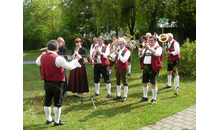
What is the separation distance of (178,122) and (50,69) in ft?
11.2

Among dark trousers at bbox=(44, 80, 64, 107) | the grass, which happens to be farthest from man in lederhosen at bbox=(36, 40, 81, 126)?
the grass

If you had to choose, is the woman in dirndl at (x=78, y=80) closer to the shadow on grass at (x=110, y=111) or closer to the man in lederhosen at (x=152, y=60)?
the shadow on grass at (x=110, y=111)

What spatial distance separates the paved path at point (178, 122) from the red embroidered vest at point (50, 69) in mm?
2408

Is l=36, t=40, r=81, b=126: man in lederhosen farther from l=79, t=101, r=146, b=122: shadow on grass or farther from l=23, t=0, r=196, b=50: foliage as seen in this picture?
l=23, t=0, r=196, b=50: foliage

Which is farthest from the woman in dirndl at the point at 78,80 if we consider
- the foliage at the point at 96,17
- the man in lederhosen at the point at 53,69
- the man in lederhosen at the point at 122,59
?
the foliage at the point at 96,17

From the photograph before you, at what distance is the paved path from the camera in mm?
4733

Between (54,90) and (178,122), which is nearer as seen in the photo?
(54,90)

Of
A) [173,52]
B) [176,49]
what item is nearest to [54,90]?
[173,52]

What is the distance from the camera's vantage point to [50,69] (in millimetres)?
4551

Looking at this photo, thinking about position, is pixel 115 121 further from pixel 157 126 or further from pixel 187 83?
pixel 187 83

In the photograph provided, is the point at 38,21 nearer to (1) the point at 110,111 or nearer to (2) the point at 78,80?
(2) the point at 78,80

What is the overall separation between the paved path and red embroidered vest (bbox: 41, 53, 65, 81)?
7.90ft

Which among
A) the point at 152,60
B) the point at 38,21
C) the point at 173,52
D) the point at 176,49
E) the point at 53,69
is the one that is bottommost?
the point at 53,69
